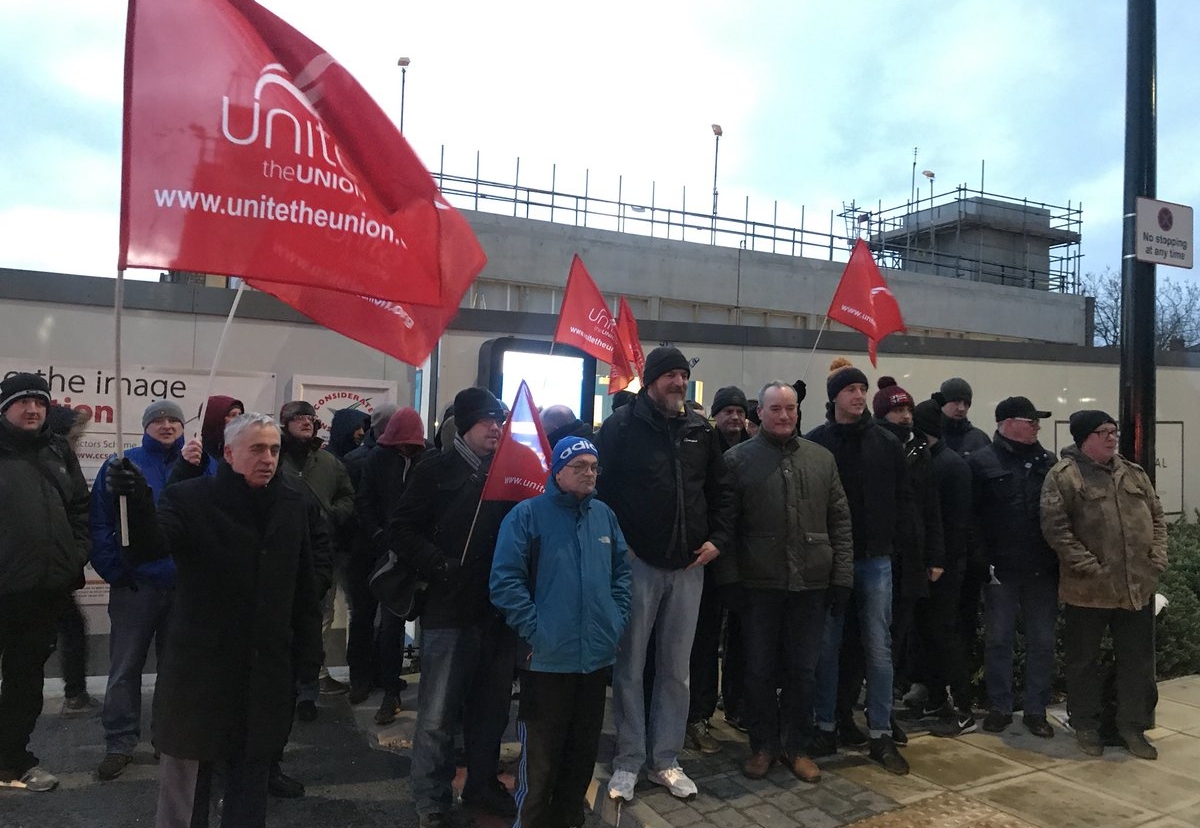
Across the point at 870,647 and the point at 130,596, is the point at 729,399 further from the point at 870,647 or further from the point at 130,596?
the point at 130,596

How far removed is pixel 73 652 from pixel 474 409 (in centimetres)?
379

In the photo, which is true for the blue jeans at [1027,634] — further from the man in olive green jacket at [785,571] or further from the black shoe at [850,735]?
the man in olive green jacket at [785,571]

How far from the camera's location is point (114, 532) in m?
4.69

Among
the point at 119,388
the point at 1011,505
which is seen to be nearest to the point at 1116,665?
the point at 1011,505

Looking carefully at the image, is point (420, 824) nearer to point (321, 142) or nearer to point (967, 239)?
point (321, 142)

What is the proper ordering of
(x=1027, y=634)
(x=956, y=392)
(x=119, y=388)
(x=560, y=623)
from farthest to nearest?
(x=956, y=392), (x=1027, y=634), (x=560, y=623), (x=119, y=388)

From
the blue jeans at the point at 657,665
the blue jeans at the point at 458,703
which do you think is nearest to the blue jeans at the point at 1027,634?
the blue jeans at the point at 657,665

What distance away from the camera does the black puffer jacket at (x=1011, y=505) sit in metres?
5.69

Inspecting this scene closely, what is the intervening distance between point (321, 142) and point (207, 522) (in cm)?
156

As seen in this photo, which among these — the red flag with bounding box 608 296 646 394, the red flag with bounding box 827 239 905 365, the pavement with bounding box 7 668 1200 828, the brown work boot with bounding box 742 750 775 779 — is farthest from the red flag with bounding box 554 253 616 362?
the brown work boot with bounding box 742 750 775 779

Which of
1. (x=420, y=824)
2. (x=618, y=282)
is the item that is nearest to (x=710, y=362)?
(x=420, y=824)

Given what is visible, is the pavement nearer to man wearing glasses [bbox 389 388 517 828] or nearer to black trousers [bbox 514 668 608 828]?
man wearing glasses [bbox 389 388 517 828]

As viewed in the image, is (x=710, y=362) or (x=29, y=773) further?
(x=710, y=362)

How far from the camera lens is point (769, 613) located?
4879mm
